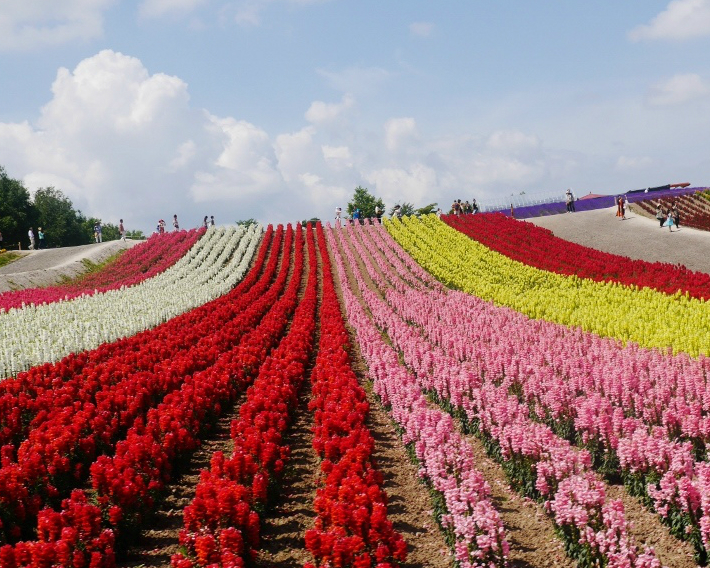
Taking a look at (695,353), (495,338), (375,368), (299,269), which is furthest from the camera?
(299,269)

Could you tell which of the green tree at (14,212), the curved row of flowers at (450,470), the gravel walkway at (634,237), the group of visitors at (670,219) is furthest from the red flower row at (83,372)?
the green tree at (14,212)

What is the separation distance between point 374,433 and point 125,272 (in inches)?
1166

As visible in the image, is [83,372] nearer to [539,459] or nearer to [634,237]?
[539,459]

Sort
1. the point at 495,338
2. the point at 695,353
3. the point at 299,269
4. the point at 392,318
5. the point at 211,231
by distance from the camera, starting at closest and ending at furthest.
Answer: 1. the point at 695,353
2. the point at 495,338
3. the point at 392,318
4. the point at 299,269
5. the point at 211,231

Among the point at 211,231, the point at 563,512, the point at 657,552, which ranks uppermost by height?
the point at 211,231

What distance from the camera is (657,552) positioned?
6465 millimetres

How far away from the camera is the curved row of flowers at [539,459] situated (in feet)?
19.0

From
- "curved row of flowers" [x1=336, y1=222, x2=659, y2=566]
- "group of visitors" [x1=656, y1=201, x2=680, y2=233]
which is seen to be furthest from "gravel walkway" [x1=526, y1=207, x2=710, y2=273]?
"curved row of flowers" [x1=336, y1=222, x2=659, y2=566]

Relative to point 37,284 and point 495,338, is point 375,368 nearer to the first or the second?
point 495,338

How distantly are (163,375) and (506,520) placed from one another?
7.59 meters

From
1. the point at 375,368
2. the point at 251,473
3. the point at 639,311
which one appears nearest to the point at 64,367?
the point at 375,368

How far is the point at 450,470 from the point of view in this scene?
7672 millimetres

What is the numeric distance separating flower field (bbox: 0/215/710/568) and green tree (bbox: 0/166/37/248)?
52.9 meters

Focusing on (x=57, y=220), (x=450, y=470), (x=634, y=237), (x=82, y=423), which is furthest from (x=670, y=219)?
(x=57, y=220)
